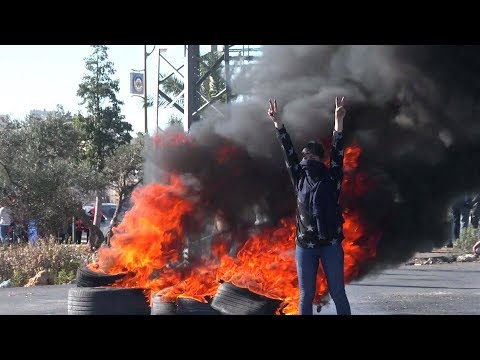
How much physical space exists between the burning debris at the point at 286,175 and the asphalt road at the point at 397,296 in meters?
1.04

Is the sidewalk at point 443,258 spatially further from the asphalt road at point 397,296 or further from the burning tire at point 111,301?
the burning tire at point 111,301

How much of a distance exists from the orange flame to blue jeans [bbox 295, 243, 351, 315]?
1.13m

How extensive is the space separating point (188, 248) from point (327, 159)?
1.80 m

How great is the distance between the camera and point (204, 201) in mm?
8977

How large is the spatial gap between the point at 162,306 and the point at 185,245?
2.50 ft

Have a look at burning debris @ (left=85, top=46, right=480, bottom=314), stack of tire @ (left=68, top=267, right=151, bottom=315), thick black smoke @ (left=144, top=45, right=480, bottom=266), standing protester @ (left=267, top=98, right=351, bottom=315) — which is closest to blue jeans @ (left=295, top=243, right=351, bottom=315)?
standing protester @ (left=267, top=98, right=351, bottom=315)

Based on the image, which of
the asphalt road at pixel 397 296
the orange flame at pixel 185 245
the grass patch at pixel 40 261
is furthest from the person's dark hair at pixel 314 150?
the grass patch at pixel 40 261

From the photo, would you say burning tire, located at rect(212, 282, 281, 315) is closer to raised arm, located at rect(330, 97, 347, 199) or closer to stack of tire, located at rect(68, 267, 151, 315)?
stack of tire, located at rect(68, 267, 151, 315)

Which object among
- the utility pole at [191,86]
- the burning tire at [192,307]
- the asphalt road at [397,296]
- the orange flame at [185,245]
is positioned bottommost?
the asphalt road at [397,296]

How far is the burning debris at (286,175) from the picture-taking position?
8.69 meters

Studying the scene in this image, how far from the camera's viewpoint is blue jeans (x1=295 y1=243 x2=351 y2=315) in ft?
23.8

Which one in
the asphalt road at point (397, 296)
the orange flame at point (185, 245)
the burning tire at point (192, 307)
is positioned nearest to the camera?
the burning tire at point (192, 307)

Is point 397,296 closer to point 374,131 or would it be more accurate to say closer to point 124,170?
point 374,131
